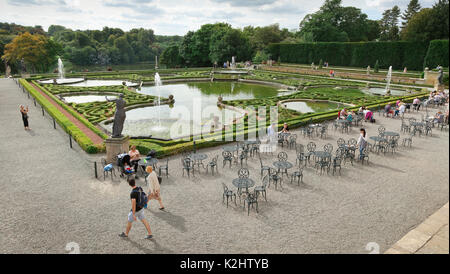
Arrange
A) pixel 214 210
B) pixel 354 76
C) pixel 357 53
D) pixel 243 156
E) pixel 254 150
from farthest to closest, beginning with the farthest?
pixel 357 53 → pixel 354 76 → pixel 254 150 → pixel 243 156 → pixel 214 210

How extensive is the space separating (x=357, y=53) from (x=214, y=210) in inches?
2185

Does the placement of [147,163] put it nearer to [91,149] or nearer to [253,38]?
[91,149]

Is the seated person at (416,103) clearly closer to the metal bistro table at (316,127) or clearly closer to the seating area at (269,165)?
the seating area at (269,165)

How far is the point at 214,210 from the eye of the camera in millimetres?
9562

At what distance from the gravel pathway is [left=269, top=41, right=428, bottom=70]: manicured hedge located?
42.5m

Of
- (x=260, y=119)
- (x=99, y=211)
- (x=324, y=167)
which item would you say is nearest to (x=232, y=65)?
(x=260, y=119)

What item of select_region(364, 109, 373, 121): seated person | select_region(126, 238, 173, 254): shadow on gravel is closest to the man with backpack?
select_region(126, 238, 173, 254): shadow on gravel

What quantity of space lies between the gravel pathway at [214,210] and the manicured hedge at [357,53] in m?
42.5

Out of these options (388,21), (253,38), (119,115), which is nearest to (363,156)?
(119,115)

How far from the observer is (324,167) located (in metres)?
13.1

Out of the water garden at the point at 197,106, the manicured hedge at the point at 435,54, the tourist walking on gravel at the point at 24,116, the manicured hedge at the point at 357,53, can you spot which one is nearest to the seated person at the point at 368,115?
the water garden at the point at 197,106

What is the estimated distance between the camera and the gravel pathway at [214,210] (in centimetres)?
793

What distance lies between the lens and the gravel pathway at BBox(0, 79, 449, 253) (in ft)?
26.0
